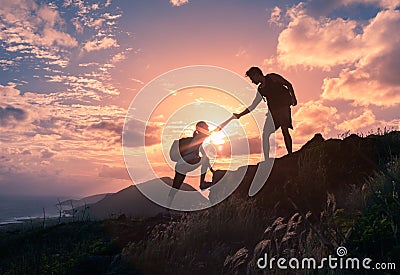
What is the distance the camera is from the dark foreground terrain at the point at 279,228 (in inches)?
217

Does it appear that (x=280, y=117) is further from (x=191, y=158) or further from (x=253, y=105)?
(x=191, y=158)

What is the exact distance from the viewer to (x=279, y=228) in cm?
556

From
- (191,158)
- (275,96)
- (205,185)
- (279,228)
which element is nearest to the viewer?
(279,228)

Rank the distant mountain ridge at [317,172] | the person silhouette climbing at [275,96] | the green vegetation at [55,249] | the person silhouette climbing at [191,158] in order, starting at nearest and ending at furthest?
the green vegetation at [55,249], the distant mountain ridge at [317,172], the person silhouette climbing at [275,96], the person silhouette climbing at [191,158]

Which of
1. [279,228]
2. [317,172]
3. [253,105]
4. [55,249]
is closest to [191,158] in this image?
[253,105]

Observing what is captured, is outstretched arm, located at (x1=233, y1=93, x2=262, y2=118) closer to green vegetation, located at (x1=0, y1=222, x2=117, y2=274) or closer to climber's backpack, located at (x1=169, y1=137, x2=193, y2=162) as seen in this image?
climber's backpack, located at (x1=169, y1=137, x2=193, y2=162)

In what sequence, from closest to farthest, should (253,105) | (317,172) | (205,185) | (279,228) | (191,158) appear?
(279,228) < (317,172) < (253,105) < (191,158) < (205,185)

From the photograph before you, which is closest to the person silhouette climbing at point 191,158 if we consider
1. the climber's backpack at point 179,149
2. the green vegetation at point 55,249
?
the climber's backpack at point 179,149

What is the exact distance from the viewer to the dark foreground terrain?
18.1 feet

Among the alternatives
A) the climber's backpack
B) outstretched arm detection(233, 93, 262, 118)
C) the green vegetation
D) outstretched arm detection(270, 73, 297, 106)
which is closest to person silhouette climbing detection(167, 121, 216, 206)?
the climber's backpack

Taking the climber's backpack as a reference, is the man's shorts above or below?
above

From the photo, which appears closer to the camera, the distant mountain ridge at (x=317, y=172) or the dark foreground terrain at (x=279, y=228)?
the dark foreground terrain at (x=279, y=228)

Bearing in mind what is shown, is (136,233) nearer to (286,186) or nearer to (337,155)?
(286,186)

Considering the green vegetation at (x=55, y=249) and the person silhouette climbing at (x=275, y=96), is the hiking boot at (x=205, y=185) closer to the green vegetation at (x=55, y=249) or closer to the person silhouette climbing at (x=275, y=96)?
the person silhouette climbing at (x=275, y=96)
